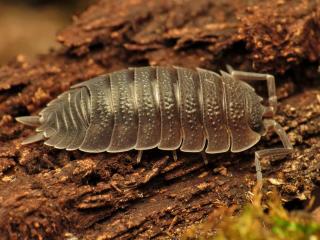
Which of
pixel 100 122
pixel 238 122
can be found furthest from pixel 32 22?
pixel 238 122

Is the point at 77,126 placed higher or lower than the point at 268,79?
lower

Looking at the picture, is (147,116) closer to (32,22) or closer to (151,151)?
(151,151)

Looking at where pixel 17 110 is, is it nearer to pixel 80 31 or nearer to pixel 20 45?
pixel 80 31

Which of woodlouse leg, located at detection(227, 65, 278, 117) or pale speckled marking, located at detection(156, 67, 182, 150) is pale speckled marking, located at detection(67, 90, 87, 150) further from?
woodlouse leg, located at detection(227, 65, 278, 117)

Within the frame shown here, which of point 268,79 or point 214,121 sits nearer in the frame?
point 214,121

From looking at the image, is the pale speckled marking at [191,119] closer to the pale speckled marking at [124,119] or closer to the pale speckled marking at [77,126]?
the pale speckled marking at [124,119]

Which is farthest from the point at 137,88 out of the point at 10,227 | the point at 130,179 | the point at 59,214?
the point at 10,227
